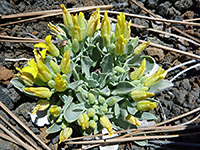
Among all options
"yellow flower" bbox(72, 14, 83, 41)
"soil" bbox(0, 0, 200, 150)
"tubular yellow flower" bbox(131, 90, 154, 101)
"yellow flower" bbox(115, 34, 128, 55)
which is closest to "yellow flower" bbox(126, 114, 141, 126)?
"tubular yellow flower" bbox(131, 90, 154, 101)

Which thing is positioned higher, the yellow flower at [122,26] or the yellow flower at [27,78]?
the yellow flower at [122,26]

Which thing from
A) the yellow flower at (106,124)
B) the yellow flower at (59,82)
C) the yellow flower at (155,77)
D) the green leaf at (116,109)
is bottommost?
the yellow flower at (106,124)

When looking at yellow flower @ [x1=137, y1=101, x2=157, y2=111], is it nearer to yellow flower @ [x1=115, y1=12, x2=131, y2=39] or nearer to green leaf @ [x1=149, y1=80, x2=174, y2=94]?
green leaf @ [x1=149, y1=80, x2=174, y2=94]

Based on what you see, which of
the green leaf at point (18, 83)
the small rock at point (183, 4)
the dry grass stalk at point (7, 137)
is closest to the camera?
the dry grass stalk at point (7, 137)

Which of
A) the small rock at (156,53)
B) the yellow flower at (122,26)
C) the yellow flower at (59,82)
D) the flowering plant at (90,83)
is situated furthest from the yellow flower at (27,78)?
the small rock at (156,53)

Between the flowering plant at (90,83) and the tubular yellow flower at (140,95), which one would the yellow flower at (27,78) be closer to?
the flowering plant at (90,83)

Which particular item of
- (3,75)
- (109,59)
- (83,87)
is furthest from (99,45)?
(3,75)
